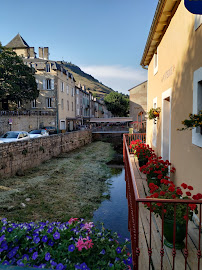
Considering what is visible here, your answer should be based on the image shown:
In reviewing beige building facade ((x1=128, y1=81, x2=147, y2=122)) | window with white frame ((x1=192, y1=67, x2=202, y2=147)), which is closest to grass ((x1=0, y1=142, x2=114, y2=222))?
window with white frame ((x1=192, y1=67, x2=202, y2=147))

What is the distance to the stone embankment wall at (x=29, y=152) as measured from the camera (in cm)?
1095

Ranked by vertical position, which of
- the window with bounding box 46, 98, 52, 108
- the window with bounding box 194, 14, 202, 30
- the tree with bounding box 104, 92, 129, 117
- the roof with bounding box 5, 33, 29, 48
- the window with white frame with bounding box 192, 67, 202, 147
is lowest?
the window with white frame with bounding box 192, 67, 202, 147

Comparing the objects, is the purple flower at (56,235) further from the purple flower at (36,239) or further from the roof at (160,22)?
the roof at (160,22)

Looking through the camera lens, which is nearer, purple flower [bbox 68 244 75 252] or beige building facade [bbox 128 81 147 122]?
purple flower [bbox 68 244 75 252]

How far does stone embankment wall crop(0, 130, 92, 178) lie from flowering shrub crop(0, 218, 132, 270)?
908cm

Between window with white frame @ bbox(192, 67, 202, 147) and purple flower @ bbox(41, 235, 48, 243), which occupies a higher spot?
window with white frame @ bbox(192, 67, 202, 147)

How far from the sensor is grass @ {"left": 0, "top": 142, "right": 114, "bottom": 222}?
737cm

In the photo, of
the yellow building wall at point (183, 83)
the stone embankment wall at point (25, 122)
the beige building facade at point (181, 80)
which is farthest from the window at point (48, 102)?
the yellow building wall at point (183, 83)

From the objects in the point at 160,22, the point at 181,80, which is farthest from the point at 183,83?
the point at 160,22

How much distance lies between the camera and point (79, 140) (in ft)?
90.1

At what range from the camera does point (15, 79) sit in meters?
30.8

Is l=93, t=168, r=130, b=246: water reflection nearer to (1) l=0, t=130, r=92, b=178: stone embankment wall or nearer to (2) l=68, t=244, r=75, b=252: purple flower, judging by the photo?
(2) l=68, t=244, r=75, b=252: purple flower

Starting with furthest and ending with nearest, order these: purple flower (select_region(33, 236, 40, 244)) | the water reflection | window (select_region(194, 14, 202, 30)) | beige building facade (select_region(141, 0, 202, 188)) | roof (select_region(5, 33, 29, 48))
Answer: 1. roof (select_region(5, 33, 29, 48))
2. the water reflection
3. beige building facade (select_region(141, 0, 202, 188))
4. window (select_region(194, 14, 202, 30))
5. purple flower (select_region(33, 236, 40, 244))

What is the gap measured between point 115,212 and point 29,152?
25.5ft
